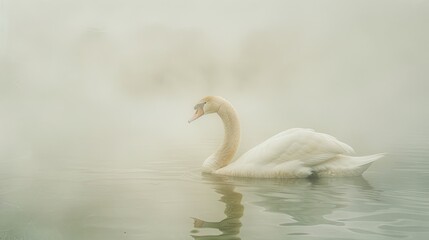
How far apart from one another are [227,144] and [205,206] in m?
3.16

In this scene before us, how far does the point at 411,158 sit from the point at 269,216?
671 cm

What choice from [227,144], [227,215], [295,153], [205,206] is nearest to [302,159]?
[295,153]

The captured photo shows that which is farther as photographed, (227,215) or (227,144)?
(227,144)

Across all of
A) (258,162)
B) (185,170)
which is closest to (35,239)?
(258,162)

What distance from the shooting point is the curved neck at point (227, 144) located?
10047 millimetres

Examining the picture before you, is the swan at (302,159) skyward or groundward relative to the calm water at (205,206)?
skyward

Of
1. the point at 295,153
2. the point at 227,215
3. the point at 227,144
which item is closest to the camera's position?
the point at 227,215

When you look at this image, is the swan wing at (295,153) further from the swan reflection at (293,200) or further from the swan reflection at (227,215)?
the swan reflection at (227,215)

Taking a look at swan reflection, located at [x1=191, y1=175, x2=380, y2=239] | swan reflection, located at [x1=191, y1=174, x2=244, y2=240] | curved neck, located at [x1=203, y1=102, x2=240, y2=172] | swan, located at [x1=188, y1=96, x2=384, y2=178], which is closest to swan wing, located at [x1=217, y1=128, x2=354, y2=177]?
swan, located at [x1=188, y1=96, x2=384, y2=178]

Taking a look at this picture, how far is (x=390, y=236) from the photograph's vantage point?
558 cm

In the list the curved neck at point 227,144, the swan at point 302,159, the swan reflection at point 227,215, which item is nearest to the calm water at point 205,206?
the swan reflection at point 227,215

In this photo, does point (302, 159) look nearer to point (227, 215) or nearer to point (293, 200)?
point (293, 200)

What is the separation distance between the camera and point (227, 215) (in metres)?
6.56

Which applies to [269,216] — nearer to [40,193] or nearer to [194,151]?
[40,193]
